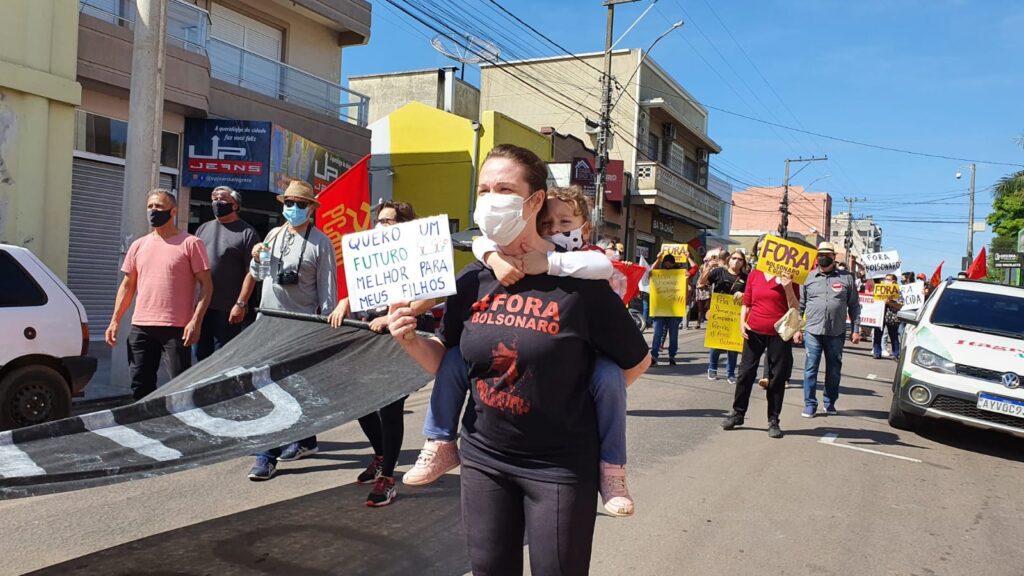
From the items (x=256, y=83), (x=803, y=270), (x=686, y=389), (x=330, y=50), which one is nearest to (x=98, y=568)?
(x=803, y=270)

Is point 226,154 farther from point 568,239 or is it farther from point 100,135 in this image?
point 568,239

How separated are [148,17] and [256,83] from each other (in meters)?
7.28

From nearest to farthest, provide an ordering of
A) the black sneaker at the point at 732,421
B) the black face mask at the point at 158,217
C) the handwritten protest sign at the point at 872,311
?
the black face mask at the point at 158,217
the black sneaker at the point at 732,421
the handwritten protest sign at the point at 872,311

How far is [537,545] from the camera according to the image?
2.30 metres

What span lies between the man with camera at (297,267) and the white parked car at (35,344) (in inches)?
78.6

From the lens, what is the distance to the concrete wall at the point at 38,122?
10273mm

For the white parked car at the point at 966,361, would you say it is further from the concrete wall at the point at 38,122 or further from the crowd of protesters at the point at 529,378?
the concrete wall at the point at 38,122

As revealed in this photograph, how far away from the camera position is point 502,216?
7.84 feet

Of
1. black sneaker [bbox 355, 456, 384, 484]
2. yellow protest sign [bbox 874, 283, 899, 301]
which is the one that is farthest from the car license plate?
yellow protest sign [bbox 874, 283, 899, 301]

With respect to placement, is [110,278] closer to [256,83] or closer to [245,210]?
[245,210]

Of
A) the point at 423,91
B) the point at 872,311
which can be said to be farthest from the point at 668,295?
the point at 423,91

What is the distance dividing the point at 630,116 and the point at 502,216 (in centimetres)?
3049

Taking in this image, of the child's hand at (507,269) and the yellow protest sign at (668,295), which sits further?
the yellow protest sign at (668,295)

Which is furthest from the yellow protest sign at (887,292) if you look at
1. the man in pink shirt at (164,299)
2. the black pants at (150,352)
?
the black pants at (150,352)
